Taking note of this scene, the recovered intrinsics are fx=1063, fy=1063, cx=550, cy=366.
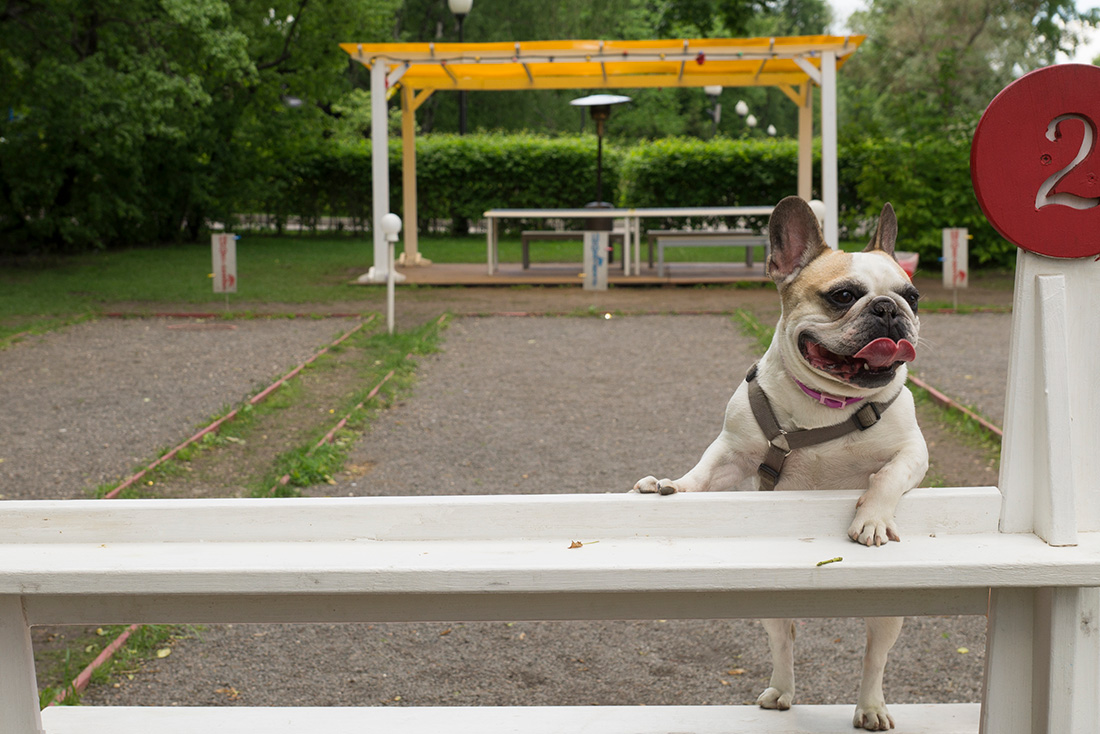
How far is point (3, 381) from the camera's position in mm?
8961

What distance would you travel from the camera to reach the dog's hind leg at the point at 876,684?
2463mm

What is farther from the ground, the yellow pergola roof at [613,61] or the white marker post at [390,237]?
the yellow pergola roof at [613,61]

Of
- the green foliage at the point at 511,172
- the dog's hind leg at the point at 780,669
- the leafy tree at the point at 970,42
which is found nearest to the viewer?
the dog's hind leg at the point at 780,669

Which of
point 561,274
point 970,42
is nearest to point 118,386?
point 561,274

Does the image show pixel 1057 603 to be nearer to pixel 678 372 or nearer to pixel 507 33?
pixel 678 372

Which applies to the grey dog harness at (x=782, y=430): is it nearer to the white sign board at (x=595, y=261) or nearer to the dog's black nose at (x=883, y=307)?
the dog's black nose at (x=883, y=307)

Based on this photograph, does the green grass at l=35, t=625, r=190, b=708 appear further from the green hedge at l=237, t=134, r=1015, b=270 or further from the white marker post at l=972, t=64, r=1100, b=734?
the green hedge at l=237, t=134, r=1015, b=270

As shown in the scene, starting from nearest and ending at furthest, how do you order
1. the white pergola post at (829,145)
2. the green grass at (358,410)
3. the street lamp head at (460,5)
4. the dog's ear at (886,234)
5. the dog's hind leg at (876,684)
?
the dog's ear at (886,234), the dog's hind leg at (876,684), the green grass at (358,410), the white pergola post at (829,145), the street lamp head at (460,5)

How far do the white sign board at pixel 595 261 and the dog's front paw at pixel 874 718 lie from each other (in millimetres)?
13123

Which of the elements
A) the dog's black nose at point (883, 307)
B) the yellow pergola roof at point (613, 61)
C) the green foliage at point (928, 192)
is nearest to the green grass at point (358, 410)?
the dog's black nose at point (883, 307)

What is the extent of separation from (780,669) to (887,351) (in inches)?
39.9

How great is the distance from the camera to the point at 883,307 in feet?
7.02

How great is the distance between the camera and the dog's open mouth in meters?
2.06

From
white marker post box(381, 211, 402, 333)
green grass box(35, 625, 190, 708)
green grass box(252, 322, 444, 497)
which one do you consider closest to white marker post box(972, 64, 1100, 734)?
green grass box(35, 625, 190, 708)
